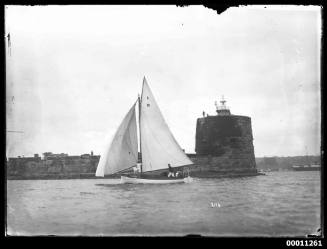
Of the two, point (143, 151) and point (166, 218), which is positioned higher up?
point (143, 151)

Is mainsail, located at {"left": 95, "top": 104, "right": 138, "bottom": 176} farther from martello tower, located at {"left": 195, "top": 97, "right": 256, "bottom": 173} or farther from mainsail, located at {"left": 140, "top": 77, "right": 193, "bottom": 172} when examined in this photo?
martello tower, located at {"left": 195, "top": 97, "right": 256, "bottom": 173}

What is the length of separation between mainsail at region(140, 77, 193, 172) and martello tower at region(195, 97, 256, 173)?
8450 millimetres

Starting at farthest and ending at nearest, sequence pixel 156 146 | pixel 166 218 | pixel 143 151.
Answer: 1. pixel 143 151
2. pixel 156 146
3. pixel 166 218

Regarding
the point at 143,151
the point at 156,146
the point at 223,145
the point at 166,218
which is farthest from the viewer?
the point at 223,145

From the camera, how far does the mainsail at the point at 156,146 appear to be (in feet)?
54.5

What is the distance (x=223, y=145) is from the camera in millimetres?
28000

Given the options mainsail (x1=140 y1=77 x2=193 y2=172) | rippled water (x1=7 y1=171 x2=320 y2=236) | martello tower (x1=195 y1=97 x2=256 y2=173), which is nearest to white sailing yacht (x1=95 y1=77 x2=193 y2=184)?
mainsail (x1=140 y1=77 x2=193 y2=172)

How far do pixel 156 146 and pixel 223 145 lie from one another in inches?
427

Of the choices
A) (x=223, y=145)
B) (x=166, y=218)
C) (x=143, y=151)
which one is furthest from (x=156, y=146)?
(x=223, y=145)

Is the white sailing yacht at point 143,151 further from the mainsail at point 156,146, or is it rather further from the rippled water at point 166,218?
the rippled water at point 166,218

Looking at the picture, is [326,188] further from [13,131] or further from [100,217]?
[13,131]

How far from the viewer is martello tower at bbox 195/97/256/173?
27.1 meters

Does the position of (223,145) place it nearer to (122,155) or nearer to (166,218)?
(122,155)

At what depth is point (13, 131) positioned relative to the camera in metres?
9.68
